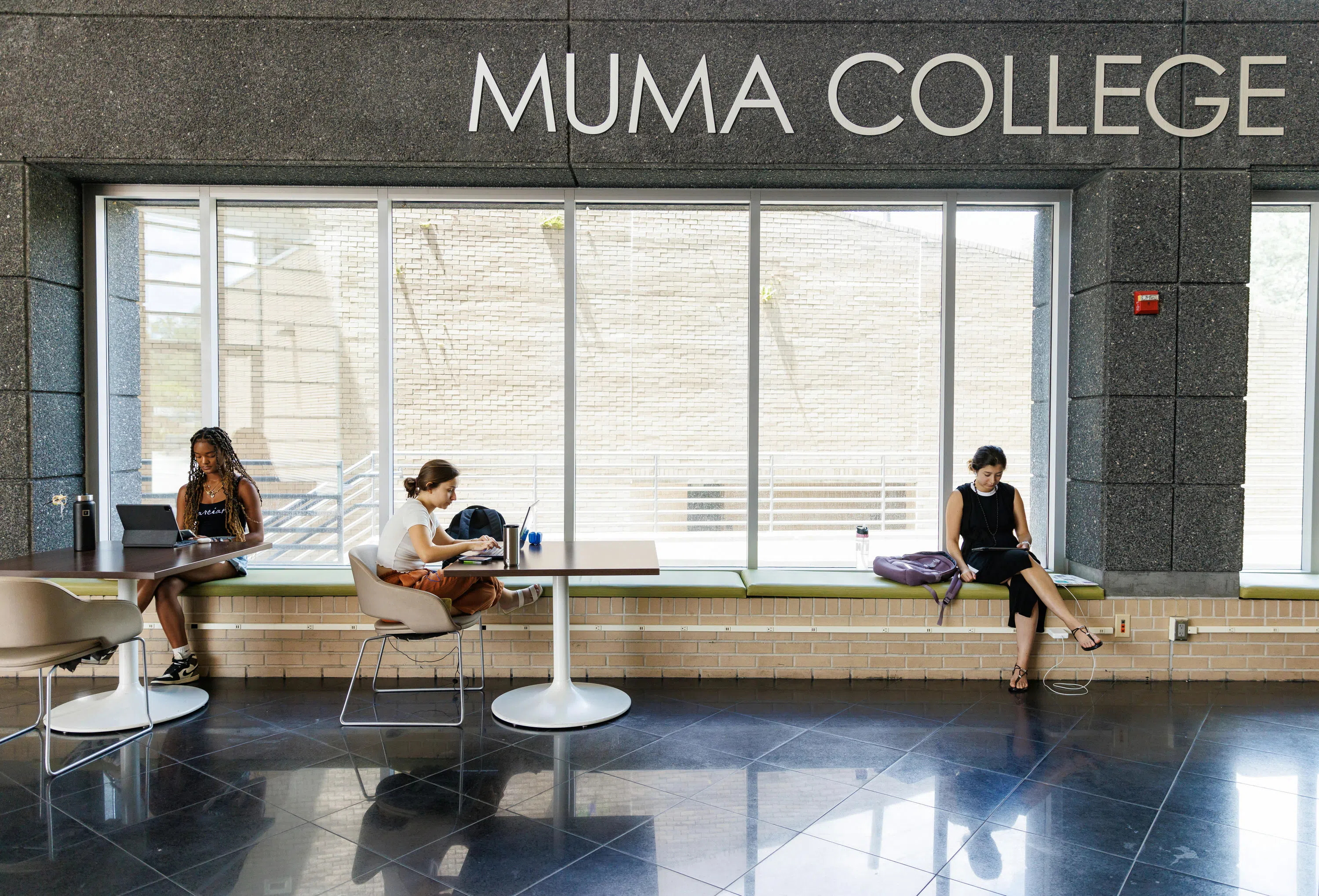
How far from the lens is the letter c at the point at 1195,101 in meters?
4.37

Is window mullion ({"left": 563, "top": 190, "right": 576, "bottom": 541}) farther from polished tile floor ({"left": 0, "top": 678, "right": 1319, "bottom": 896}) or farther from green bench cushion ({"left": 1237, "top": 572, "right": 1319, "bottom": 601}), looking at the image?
green bench cushion ({"left": 1237, "top": 572, "right": 1319, "bottom": 601})

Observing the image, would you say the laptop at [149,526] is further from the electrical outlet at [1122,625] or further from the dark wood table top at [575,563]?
the electrical outlet at [1122,625]

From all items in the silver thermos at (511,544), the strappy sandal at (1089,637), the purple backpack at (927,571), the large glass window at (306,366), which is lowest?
the strappy sandal at (1089,637)

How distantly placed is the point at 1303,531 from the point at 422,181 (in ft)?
18.5

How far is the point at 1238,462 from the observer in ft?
14.6

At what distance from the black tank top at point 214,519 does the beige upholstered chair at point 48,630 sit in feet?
2.82

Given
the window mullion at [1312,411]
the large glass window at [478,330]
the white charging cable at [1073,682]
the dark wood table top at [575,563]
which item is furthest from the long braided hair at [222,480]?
the window mullion at [1312,411]

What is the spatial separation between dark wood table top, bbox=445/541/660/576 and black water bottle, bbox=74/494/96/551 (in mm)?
1735

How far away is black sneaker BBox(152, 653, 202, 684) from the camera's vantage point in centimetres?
437

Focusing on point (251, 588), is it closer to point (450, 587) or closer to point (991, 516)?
point (450, 587)

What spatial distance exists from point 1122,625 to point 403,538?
379cm

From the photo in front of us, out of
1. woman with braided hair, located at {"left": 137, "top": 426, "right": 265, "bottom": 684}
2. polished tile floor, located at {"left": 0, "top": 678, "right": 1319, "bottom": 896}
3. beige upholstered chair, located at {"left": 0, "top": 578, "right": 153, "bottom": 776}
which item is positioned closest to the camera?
polished tile floor, located at {"left": 0, "top": 678, "right": 1319, "bottom": 896}

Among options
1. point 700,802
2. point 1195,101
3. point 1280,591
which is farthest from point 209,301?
point 1280,591

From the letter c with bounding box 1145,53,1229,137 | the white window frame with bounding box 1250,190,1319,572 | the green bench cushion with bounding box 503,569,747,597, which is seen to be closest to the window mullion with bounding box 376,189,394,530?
the green bench cushion with bounding box 503,569,747,597
